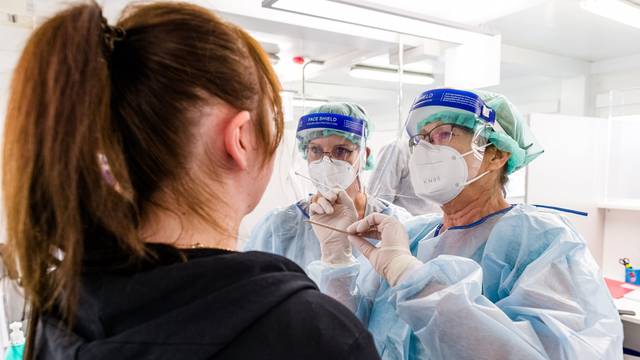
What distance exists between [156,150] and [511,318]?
815 mm

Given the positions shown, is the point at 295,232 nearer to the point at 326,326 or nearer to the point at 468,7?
the point at 326,326

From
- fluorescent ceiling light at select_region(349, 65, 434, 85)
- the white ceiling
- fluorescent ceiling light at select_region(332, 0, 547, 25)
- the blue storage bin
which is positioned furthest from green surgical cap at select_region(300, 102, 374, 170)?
fluorescent ceiling light at select_region(349, 65, 434, 85)

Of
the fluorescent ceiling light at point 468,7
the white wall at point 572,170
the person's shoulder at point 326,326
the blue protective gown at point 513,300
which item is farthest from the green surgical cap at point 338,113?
the white wall at point 572,170

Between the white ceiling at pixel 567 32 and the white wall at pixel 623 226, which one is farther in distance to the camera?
the white ceiling at pixel 567 32

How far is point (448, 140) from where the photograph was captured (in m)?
1.13

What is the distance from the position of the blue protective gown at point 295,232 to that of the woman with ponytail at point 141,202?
3.03 ft

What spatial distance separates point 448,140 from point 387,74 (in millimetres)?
4913

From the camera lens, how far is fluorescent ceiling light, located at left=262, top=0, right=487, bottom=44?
1.38 m

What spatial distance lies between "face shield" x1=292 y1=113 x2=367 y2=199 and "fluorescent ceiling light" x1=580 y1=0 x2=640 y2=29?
7.07 ft

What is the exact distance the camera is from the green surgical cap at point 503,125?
1094mm

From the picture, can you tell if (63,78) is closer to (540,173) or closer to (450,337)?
(450,337)

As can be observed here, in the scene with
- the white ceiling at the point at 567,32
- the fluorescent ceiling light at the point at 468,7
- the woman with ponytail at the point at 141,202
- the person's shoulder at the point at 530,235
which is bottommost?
the person's shoulder at the point at 530,235

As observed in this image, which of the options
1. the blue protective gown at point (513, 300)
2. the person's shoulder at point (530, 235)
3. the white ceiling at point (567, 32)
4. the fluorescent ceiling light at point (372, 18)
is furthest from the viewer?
the white ceiling at point (567, 32)

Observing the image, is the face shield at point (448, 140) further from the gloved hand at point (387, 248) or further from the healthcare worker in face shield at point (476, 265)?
the gloved hand at point (387, 248)
